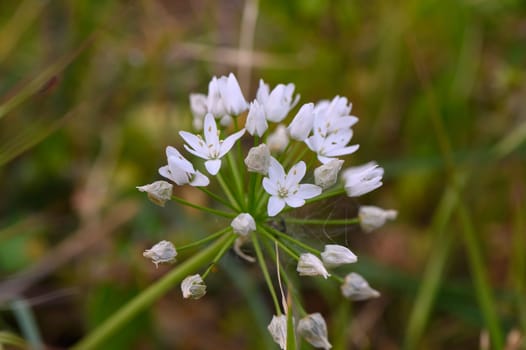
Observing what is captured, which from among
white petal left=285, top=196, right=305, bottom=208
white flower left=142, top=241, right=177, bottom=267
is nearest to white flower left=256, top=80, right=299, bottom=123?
white petal left=285, top=196, right=305, bottom=208

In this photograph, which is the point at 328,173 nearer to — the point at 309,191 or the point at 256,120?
the point at 309,191

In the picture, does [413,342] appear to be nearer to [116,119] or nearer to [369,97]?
[369,97]

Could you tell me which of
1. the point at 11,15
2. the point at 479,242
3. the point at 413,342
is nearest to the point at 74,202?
the point at 11,15

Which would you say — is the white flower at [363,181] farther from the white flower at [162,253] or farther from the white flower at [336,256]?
the white flower at [162,253]

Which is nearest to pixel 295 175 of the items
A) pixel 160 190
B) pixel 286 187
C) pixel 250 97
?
pixel 286 187

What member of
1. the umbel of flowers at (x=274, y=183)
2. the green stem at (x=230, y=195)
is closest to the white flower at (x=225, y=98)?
the umbel of flowers at (x=274, y=183)

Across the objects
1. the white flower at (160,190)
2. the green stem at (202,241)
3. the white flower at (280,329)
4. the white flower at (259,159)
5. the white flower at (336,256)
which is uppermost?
the white flower at (160,190)

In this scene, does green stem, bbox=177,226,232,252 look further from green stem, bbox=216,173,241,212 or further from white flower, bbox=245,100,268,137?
white flower, bbox=245,100,268,137
